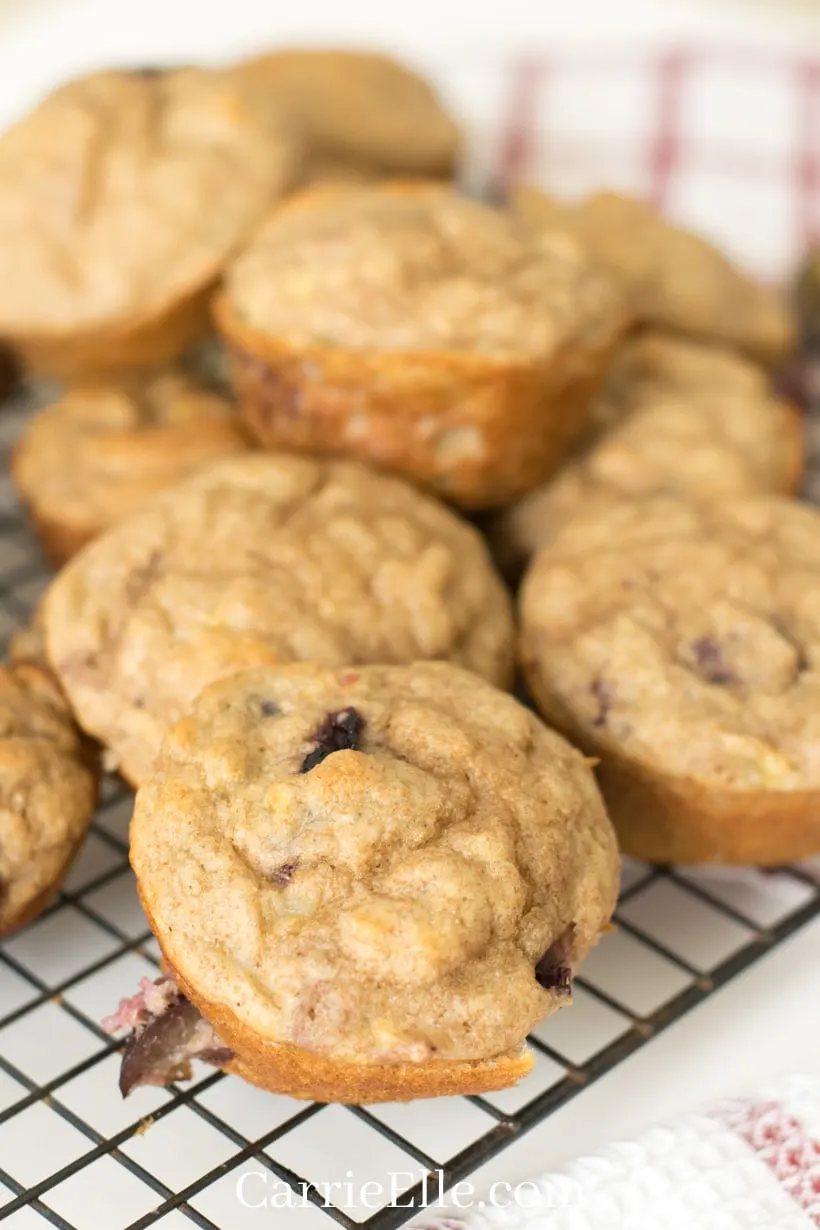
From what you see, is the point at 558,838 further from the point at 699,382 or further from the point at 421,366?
the point at 699,382

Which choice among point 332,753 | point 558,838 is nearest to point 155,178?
point 332,753

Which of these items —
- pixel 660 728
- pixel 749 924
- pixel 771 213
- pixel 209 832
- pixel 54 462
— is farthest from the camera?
pixel 771 213

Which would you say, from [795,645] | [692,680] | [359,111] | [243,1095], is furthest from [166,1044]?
[359,111]

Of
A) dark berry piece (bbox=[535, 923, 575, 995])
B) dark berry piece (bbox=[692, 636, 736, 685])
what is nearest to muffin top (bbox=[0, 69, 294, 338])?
dark berry piece (bbox=[692, 636, 736, 685])

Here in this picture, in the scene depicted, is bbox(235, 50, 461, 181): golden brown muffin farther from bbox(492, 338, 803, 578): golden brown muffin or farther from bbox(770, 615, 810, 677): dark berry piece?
bbox(770, 615, 810, 677): dark berry piece

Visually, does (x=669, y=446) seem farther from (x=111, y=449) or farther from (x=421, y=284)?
(x=111, y=449)

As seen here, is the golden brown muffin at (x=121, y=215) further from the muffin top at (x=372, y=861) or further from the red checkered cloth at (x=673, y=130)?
the red checkered cloth at (x=673, y=130)

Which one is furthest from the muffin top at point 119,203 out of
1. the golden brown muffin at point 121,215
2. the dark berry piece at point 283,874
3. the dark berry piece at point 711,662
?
the dark berry piece at point 283,874
